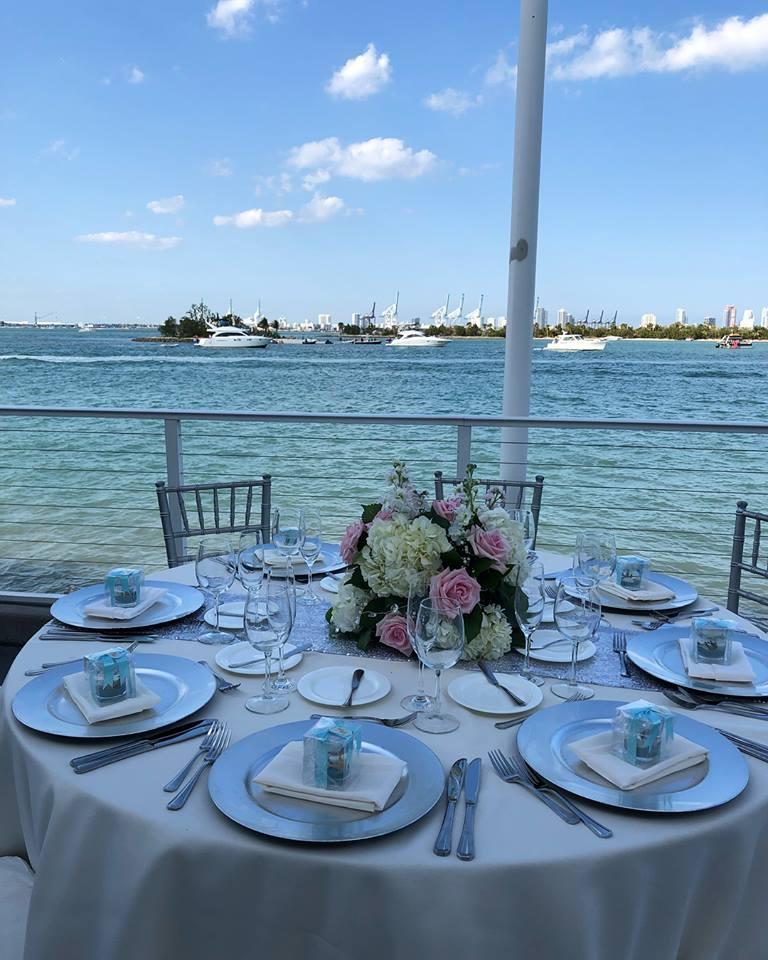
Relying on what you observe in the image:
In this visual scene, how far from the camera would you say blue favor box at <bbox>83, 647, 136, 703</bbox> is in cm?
120

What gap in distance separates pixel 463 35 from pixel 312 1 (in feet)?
10.4

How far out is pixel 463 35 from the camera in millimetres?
9867

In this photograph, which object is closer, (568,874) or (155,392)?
(568,874)

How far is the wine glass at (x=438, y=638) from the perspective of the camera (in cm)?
115

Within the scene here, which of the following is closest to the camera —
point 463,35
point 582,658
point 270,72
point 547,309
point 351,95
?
point 582,658

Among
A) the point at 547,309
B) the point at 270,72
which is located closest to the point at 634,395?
the point at 547,309

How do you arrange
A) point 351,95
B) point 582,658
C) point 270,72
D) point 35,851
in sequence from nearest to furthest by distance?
point 35,851 < point 582,658 < point 270,72 < point 351,95

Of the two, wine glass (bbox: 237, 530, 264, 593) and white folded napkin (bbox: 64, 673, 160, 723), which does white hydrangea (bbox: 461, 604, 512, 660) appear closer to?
wine glass (bbox: 237, 530, 264, 593)

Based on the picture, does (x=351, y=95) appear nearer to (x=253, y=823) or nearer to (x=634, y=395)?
(x=634, y=395)

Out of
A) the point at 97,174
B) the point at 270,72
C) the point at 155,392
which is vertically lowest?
the point at 155,392

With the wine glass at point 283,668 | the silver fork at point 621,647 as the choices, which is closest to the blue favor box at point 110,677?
the wine glass at point 283,668

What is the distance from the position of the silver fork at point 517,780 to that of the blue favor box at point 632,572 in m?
0.86

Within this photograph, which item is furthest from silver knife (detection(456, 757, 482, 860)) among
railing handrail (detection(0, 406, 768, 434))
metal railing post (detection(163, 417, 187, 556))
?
metal railing post (detection(163, 417, 187, 556))

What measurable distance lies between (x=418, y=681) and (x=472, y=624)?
0.49 feet
